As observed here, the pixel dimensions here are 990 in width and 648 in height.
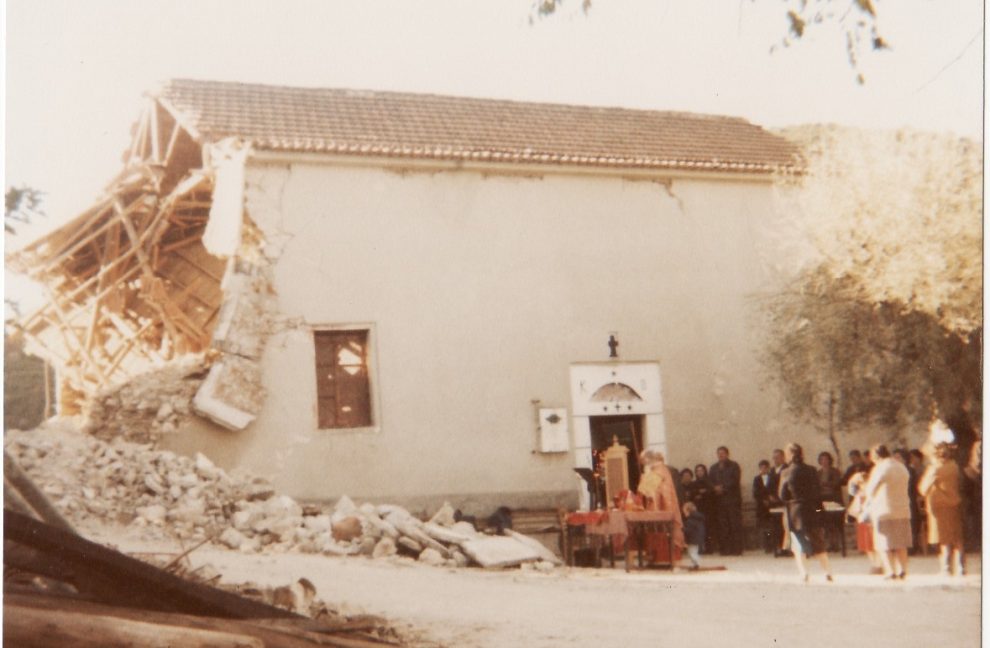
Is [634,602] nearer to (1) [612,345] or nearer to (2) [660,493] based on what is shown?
(2) [660,493]

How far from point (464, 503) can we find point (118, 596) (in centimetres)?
141

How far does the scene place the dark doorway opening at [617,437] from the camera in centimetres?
430

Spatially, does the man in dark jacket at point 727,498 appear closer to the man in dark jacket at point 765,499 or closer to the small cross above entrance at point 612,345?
the man in dark jacket at point 765,499

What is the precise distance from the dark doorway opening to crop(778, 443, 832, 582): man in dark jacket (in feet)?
2.05

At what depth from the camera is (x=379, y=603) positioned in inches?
150

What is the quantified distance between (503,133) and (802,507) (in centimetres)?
207

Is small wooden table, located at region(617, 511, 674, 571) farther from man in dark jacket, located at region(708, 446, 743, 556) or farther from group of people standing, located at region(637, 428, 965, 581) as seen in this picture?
man in dark jacket, located at region(708, 446, 743, 556)

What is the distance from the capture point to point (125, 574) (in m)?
3.37

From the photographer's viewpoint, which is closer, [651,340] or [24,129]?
[24,129]

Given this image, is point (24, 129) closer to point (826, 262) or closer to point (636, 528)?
point (636, 528)

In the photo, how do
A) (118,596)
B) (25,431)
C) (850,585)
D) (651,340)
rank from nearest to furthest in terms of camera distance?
1. (118,596)
2. (25,431)
3. (850,585)
4. (651,340)

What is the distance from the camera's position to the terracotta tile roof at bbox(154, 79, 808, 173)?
434cm

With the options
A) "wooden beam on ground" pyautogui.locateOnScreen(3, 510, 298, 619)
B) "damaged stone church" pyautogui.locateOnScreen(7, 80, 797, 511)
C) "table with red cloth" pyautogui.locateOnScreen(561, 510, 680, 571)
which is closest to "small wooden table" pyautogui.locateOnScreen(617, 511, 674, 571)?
"table with red cloth" pyautogui.locateOnScreen(561, 510, 680, 571)

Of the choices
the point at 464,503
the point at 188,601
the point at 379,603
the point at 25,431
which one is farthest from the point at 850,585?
the point at 25,431
